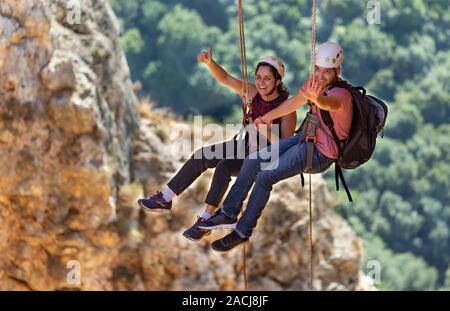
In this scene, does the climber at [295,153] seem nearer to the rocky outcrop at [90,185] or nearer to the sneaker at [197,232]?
the sneaker at [197,232]

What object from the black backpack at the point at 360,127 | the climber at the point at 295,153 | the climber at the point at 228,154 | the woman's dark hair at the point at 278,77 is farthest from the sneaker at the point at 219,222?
the woman's dark hair at the point at 278,77

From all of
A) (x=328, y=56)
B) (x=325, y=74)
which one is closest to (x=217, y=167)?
(x=325, y=74)

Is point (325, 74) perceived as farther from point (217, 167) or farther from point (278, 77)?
point (217, 167)

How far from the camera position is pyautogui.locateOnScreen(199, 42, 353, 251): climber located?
8.69m

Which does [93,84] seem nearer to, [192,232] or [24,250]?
[24,250]

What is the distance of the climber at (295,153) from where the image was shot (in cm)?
869

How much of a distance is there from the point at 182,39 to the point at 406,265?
998 inches

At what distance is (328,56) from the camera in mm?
8633

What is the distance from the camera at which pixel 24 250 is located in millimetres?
16844

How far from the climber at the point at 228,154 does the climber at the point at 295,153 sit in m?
0.19

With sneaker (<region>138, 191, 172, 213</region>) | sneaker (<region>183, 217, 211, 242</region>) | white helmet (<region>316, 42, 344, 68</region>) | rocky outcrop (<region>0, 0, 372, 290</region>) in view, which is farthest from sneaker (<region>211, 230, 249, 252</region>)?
rocky outcrop (<region>0, 0, 372, 290</region>)
